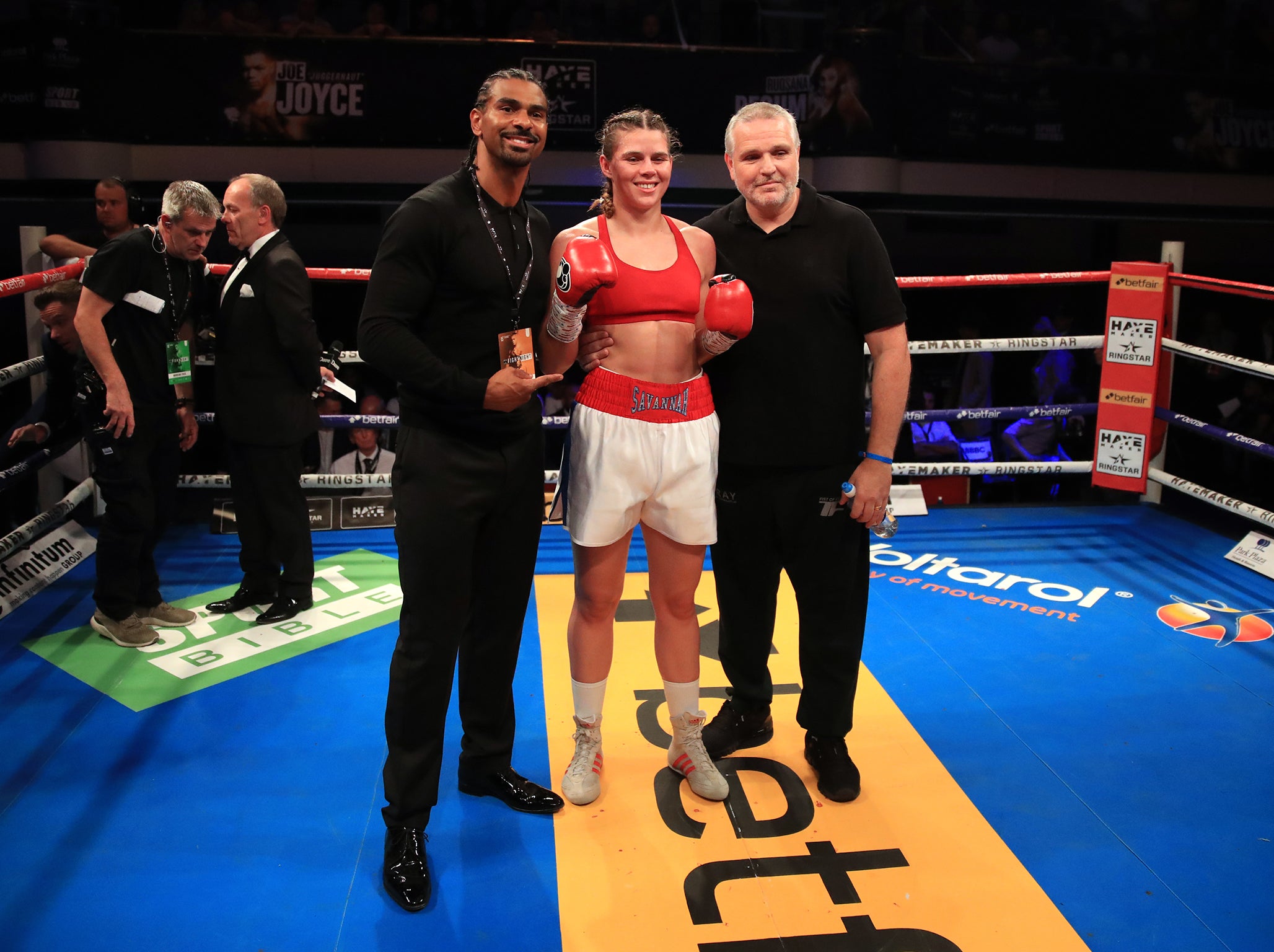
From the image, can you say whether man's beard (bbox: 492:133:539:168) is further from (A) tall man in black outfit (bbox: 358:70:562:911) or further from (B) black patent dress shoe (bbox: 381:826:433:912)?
(B) black patent dress shoe (bbox: 381:826:433:912)

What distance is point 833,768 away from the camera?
7.87 ft

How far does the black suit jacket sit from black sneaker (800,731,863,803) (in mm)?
1962

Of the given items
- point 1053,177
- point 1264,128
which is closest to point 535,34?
point 1053,177

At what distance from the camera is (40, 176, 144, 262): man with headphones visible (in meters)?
3.86

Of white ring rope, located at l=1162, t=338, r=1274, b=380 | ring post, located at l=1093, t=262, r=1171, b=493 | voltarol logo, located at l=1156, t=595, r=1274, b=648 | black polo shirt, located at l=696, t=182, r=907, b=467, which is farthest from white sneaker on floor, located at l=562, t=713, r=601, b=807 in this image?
ring post, located at l=1093, t=262, r=1171, b=493

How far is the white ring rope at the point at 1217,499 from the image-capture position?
3.61 m

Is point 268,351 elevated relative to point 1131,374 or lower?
elevated

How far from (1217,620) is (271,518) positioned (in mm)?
3200

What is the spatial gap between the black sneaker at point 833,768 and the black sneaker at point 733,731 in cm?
16

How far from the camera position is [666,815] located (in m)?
2.29

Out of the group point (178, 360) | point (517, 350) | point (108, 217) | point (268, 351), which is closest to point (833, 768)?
point (517, 350)

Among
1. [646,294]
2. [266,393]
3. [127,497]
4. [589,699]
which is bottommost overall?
[589,699]

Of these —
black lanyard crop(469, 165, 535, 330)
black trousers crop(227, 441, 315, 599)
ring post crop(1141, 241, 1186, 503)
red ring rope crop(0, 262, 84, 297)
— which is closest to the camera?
black lanyard crop(469, 165, 535, 330)

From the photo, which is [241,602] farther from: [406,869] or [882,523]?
[882,523]
